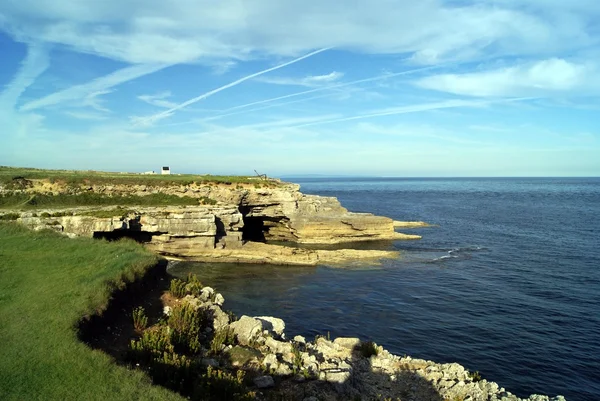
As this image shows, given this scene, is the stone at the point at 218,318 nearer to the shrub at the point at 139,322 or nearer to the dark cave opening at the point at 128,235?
the shrub at the point at 139,322

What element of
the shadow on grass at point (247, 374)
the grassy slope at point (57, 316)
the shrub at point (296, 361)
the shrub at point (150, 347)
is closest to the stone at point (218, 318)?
the shadow on grass at point (247, 374)

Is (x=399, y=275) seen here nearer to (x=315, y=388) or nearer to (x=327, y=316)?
(x=327, y=316)

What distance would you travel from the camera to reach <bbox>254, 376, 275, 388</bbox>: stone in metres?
12.9

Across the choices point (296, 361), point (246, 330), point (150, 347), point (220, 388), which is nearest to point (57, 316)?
point (150, 347)

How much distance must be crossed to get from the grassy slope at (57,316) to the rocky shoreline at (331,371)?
11.7 feet

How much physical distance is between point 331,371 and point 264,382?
2.76m

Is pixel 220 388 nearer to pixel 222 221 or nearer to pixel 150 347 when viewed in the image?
pixel 150 347

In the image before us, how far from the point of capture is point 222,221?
40.9 metres

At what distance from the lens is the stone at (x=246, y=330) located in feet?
54.5

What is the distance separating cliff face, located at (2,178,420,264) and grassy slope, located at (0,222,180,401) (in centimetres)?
1017

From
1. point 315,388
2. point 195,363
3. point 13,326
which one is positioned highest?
point 13,326

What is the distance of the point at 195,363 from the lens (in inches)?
502

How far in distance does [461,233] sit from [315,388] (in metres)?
50.3

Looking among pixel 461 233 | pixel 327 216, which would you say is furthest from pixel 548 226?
pixel 327 216
